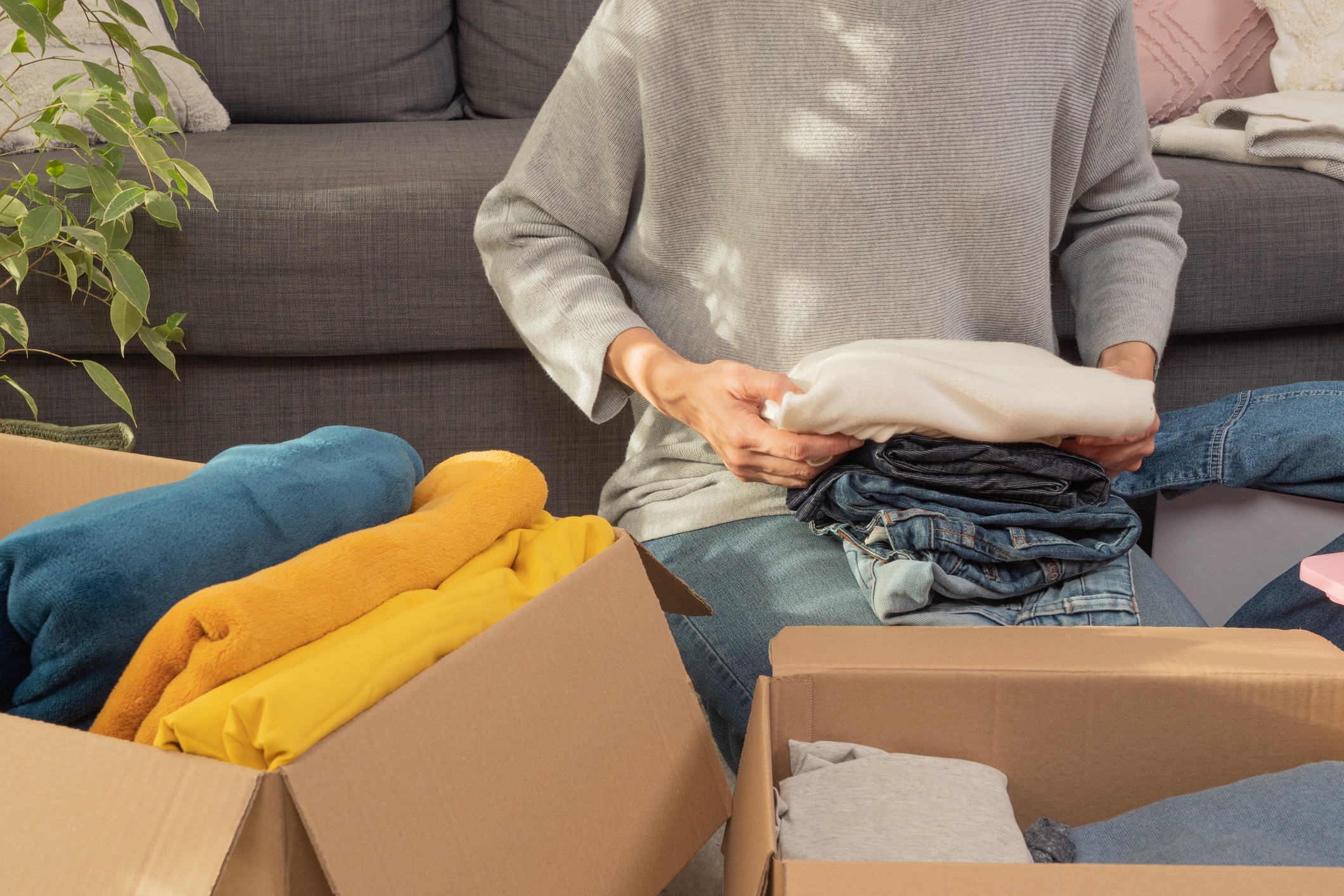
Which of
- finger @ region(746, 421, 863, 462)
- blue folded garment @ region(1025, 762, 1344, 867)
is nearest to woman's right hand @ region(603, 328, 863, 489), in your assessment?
finger @ region(746, 421, 863, 462)

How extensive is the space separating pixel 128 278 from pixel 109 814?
50 cm

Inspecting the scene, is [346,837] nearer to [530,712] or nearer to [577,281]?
[530,712]

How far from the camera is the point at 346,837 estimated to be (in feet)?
1.25

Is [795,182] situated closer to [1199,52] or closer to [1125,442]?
[1125,442]

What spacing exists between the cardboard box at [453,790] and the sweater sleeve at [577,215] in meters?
0.32

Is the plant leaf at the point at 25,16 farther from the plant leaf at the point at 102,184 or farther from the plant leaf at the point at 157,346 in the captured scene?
the plant leaf at the point at 157,346

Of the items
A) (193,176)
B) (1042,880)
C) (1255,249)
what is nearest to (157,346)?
(193,176)

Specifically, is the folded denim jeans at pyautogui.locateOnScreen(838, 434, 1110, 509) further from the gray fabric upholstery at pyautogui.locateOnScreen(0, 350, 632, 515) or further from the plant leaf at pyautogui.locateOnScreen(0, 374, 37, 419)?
the plant leaf at pyautogui.locateOnScreen(0, 374, 37, 419)

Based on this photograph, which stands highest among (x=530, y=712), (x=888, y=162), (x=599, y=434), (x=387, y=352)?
(x=888, y=162)

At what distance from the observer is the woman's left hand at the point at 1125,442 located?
30.4 inches

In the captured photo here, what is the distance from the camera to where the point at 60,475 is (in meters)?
0.71

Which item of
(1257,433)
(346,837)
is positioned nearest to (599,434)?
(1257,433)

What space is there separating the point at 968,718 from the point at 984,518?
18 cm

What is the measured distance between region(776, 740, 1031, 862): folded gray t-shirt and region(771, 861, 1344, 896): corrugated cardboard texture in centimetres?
9
